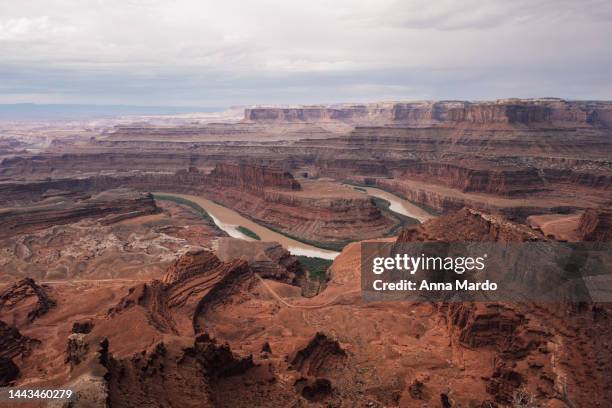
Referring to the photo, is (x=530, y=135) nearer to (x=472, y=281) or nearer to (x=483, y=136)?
(x=483, y=136)

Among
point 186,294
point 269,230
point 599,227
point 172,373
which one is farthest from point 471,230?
point 269,230

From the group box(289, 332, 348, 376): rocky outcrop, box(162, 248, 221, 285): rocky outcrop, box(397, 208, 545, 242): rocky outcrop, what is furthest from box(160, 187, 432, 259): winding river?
box(289, 332, 348, 376): rocky outcrop

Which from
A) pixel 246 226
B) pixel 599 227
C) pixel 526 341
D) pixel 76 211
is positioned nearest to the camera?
pixel 526 341

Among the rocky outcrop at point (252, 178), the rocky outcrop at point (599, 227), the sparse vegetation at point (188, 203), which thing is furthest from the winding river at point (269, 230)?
the rocky outcrop at point (599, 227)

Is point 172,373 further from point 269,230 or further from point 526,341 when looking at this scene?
point 269,230

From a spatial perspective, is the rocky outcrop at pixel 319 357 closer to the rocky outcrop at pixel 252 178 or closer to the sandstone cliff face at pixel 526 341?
the sandstone cliff face at pixel 526 341

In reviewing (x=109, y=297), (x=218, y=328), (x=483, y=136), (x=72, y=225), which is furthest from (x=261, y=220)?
(x=483, y=136)

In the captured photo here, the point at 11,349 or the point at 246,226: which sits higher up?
the point at 11,349
